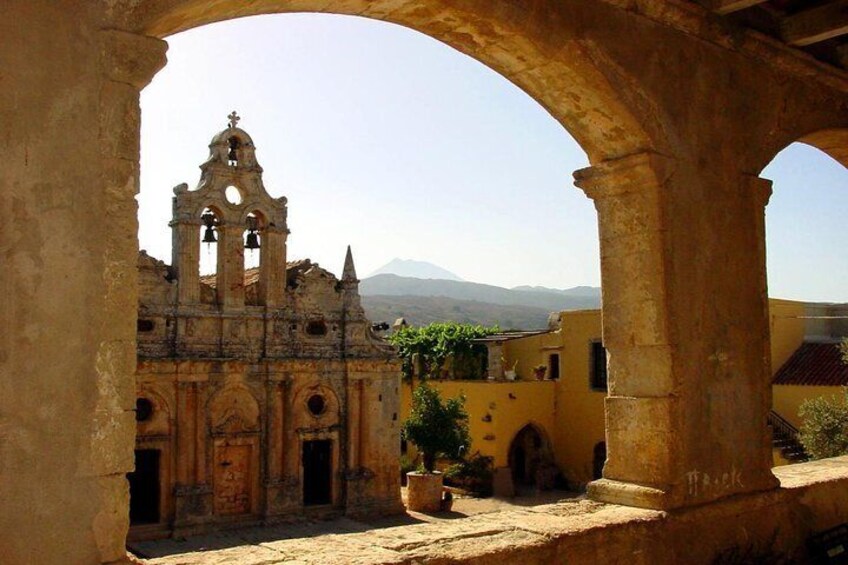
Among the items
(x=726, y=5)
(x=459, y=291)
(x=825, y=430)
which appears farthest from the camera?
(x=459, y=291)

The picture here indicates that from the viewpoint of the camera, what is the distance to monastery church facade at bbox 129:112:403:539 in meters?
18.6

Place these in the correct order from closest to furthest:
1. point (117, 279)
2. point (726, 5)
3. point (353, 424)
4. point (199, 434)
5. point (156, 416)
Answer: point (117, 279) < point (726, 5) < point (156, 416) < point (199, 434) < point (353, 424)

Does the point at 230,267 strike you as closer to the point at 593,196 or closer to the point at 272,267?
the point at 272,267

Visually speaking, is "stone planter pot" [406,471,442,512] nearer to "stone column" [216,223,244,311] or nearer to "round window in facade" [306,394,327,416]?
"round window in facade" [306,394,327,416]

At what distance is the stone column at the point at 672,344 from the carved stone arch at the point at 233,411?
1606cm

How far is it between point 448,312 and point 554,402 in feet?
257

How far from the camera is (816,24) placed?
15.9 ft

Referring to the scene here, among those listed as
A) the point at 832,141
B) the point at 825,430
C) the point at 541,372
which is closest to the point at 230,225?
the point at 541,372

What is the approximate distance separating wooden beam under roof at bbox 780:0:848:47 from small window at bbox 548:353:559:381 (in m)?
19.5

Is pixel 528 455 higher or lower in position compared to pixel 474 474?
higher

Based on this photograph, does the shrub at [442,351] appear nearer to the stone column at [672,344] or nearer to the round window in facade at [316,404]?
the round window in facade at [316,404]

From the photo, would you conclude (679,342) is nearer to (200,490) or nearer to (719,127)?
(719,127)

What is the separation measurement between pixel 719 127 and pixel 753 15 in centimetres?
84

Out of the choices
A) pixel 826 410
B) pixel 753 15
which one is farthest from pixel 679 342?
pixel 826 410
